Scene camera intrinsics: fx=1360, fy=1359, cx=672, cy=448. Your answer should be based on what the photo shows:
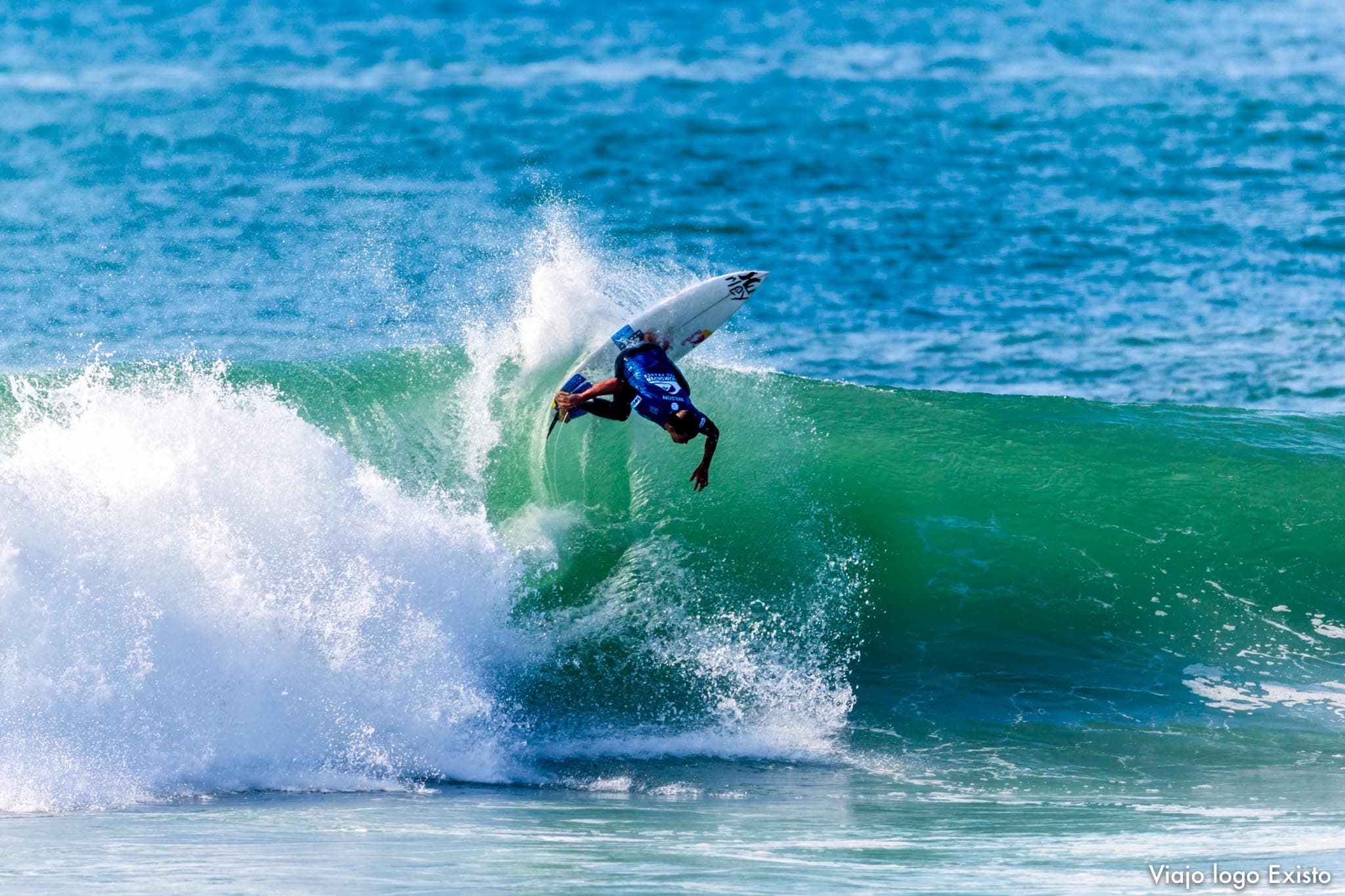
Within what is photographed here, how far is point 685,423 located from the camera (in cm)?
780

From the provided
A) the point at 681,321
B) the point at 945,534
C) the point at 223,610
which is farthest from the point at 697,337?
the point at 223,610

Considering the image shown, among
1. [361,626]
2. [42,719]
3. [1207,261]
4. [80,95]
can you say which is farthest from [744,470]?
[80,95]

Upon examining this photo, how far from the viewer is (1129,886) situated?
5098mm

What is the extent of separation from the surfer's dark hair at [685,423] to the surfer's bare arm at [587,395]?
20.8 inches

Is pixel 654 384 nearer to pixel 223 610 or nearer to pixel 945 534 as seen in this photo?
pixel 223 610

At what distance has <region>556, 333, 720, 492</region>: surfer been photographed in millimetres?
7801

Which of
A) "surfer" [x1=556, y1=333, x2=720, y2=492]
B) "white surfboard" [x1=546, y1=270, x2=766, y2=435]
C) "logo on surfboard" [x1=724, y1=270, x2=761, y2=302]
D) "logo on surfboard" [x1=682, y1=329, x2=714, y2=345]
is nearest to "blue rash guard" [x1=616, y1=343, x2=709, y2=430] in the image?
"surfer" [x1=556, y1=333, x2=720, y2=492]

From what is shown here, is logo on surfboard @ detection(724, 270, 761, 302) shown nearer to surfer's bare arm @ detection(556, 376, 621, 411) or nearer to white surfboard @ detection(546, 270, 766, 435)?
white surfboard @ detection(546, 270, 766, 435)

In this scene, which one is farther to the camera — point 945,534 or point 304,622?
point 945,534

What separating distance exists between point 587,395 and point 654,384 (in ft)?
1.44

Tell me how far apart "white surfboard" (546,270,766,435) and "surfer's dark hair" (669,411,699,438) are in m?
1.13

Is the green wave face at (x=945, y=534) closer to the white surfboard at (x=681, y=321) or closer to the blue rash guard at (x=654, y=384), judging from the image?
the white surfboard at (x=681, y=321)

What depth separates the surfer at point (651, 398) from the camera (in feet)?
25.6

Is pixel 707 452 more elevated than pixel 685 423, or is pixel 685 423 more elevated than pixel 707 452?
pixel 685 423
